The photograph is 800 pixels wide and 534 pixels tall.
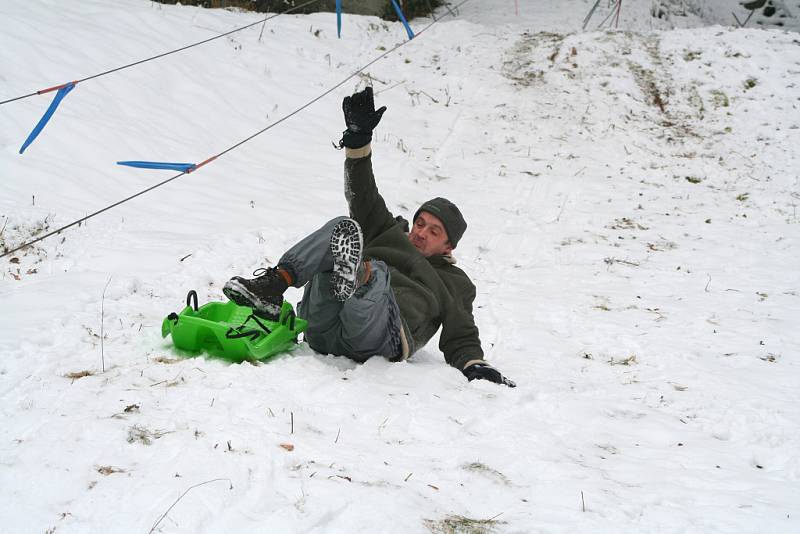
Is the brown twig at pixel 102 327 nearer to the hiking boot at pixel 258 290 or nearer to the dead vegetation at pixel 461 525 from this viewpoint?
the hiking boot at pixel 258 290

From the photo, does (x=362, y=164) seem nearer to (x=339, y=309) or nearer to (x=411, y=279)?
(x=411, y=279)

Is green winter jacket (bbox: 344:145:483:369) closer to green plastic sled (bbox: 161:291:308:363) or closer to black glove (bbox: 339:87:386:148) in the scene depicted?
black glove (bbox: 339:87:386:148)

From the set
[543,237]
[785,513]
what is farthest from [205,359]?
[543,237]

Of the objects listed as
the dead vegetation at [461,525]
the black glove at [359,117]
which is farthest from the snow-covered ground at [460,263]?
the black glove at [359,117]

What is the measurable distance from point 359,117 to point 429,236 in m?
0.94

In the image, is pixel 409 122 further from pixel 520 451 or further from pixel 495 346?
pixel 520 451

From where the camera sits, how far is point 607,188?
8.17 metres

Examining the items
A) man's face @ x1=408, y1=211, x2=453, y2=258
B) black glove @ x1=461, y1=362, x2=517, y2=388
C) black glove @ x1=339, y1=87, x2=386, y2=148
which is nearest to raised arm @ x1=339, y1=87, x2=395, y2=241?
black glove @ x1=339, y1=87, x2=386, y2=148

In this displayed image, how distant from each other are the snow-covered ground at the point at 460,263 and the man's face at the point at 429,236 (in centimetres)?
73

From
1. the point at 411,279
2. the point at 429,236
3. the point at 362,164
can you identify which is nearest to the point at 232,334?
the point at 411,279

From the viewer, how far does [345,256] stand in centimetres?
310

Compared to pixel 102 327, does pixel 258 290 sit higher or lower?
higher

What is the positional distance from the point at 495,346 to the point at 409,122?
5.78 meters

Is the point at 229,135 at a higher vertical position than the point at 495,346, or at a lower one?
higher
